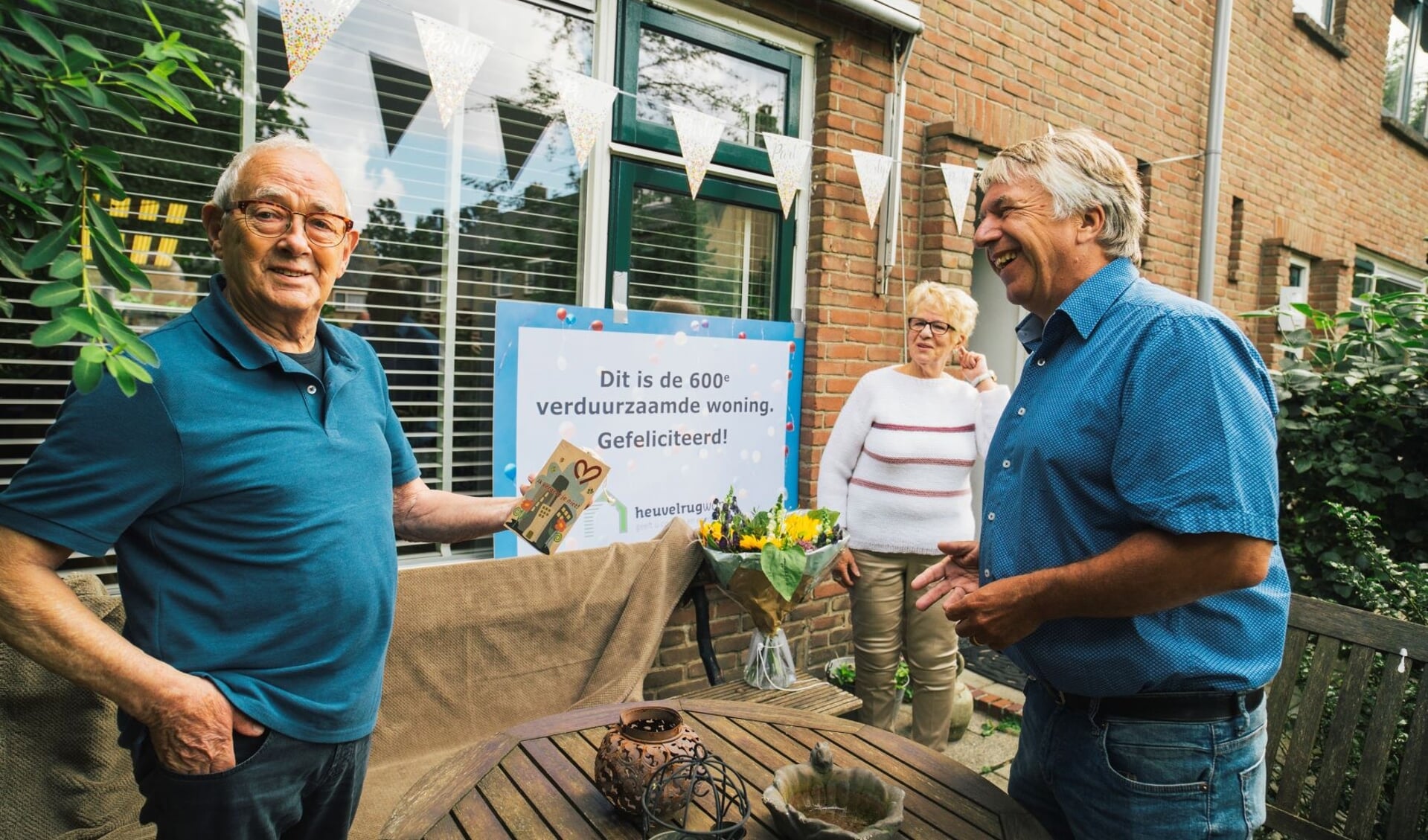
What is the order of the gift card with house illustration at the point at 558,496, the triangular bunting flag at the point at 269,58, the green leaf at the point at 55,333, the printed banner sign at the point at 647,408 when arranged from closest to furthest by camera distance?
the green leaf at the point at 55,333 < the gift card with house illustration at the point at 558,496 < the triangular bunting flag at the point at 269,58 < the printed banner sign at the point at 647,408

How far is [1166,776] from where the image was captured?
1.49 metres

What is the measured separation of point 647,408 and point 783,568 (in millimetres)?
909

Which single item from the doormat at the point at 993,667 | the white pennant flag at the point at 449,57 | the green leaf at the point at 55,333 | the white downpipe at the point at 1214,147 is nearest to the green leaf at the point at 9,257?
the green leaf at the point at 55,333

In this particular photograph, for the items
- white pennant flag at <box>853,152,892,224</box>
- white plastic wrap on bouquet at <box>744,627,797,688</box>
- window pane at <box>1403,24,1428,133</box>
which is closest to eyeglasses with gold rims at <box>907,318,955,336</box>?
white pennant flag at <box>853,152,892,224</box>

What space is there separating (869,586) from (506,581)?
1.39 m

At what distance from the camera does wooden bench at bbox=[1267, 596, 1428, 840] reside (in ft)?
6.21

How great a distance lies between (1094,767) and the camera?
5.10 ft

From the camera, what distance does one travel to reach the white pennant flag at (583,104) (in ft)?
9.61

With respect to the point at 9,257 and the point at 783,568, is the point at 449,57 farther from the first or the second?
the point at 783,568

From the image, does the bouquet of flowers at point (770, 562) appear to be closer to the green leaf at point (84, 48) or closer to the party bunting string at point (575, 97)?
the party bunting string at point (575, 97)

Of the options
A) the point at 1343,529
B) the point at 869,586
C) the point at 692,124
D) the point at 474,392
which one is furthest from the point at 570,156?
the point at 1343,529

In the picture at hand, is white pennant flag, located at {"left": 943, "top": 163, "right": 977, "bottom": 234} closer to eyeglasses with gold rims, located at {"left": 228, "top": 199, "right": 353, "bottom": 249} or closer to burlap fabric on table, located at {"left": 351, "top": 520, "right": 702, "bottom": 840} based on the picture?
burlap fabric on table, located at {"left": 351, "top": 520, "right": 702, "bottom": 840}

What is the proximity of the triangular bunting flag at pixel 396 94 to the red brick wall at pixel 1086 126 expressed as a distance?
4.80ft

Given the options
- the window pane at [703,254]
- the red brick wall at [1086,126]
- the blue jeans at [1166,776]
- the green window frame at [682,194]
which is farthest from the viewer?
the red brick wall at [1086,126]
